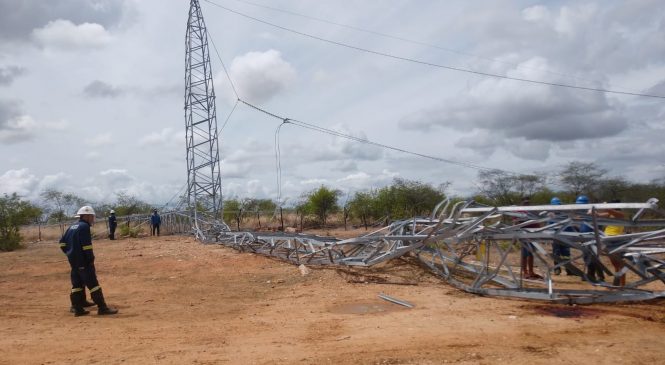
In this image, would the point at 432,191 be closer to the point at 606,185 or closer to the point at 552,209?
the point at 606,185

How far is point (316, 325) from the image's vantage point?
22.2ft

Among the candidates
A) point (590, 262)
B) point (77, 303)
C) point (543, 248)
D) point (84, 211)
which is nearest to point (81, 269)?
point (77, 303)

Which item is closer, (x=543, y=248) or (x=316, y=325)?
(x=316, y=325)

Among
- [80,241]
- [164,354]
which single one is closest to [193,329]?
[164,354]

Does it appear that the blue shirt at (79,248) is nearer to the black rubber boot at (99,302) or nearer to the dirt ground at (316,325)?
the black rubber boot at (99,302)

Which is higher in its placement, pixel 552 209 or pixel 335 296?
pixel 552 209

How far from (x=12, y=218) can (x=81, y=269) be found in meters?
19.5

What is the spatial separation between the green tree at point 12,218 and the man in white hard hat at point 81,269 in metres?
18.2

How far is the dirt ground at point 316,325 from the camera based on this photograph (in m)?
5.26

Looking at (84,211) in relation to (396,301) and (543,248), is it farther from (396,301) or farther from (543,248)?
(543,248)

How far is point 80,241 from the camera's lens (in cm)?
791

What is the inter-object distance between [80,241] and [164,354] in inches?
134

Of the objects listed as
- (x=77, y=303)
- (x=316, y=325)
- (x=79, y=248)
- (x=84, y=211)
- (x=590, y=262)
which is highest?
(x=84, y=211)

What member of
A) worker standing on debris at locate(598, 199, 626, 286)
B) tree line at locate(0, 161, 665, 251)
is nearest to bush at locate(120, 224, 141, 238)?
tree line at locate(0, 161, 665, 251)
